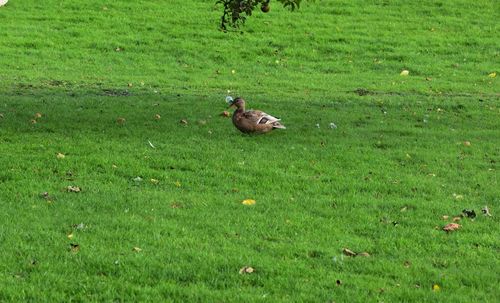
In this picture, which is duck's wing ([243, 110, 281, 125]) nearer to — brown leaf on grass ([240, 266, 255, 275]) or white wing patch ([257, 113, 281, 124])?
white wing patch ([257, 113, 281, 124])

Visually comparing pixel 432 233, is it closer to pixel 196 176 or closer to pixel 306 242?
pixel 306 242

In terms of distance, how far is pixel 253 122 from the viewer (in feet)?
46.7

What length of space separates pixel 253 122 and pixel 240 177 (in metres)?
2.86

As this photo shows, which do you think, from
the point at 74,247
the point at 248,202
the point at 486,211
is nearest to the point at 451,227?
the point at 486,211

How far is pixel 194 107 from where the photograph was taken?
1745 cm

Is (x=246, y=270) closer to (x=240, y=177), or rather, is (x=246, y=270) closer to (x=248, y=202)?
(x=248, y=202)

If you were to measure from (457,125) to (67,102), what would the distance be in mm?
7971

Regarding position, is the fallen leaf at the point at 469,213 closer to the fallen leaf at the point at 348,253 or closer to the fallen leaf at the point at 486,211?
the fallen leaf at the point at 486,211

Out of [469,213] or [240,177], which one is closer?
[469,213]

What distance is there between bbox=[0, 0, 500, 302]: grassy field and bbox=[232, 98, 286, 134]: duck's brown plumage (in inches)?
9.5

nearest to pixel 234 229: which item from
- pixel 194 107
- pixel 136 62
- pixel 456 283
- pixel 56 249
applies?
pixel 56 249

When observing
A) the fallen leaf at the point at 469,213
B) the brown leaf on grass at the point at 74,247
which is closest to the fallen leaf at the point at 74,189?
the brown leaf on grass at the point at 74,247

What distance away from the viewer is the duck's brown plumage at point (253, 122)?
14.3 m

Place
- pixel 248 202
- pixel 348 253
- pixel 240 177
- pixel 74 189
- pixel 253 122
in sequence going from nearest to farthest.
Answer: pixel 348 253, pixel 248 202, pixel 74 189, pixel 240 177, pixel 253 122
